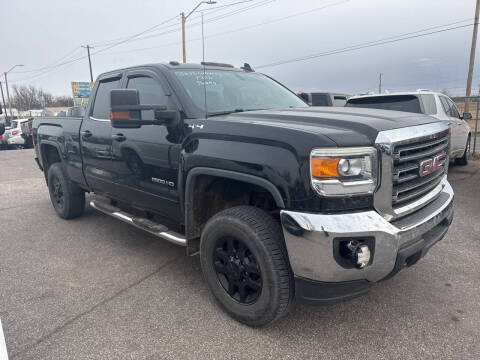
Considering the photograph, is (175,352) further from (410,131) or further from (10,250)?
(10,250)

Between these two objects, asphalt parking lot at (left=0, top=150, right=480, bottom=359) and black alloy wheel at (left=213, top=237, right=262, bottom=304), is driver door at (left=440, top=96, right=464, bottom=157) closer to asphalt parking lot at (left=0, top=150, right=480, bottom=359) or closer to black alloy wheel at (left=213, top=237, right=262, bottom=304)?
asphalt parking lot at (left=0, top=150, right=480, bottom=359)

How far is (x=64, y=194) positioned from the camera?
5148 mm

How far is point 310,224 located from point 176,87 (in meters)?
1.77

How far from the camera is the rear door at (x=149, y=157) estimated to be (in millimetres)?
3109

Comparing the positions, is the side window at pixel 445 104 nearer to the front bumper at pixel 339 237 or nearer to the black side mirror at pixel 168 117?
the front bumper at pixel 339 237

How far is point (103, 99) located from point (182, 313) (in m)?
2.72

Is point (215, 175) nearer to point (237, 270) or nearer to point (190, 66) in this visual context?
point (237, 270)

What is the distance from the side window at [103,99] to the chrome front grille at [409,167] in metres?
3.01

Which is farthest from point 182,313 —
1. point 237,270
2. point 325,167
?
point 325,167

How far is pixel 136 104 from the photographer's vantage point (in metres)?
2.93

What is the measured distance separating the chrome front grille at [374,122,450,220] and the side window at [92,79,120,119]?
3.01 meters

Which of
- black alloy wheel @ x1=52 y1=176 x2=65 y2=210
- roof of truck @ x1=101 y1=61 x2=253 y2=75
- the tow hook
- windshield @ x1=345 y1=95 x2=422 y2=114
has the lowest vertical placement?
black alloy wheel @ x1=52 y1=176 x2=65 y2=210

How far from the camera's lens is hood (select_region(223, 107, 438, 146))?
2158 millimetres

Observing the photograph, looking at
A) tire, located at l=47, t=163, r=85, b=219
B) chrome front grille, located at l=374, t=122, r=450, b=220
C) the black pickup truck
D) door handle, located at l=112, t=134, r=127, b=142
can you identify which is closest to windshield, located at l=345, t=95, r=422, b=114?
the black pickup truck
